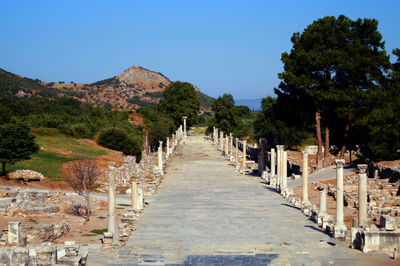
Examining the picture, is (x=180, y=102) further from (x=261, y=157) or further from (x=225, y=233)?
(x=225, y=233)

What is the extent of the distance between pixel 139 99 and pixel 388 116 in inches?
5052

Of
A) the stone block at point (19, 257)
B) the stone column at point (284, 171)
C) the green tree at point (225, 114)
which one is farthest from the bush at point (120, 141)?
the stone block at point (19, 257)

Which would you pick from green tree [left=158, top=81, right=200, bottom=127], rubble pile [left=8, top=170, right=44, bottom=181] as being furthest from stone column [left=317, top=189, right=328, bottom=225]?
green tree [left=158, top=81, right=200, bottom=127]

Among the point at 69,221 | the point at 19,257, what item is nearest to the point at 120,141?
the point at 69,221

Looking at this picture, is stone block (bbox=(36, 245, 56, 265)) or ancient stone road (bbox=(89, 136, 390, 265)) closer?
stone block (bbox=(36, 245, 56, 265))

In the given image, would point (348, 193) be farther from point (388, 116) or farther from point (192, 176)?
point (192, 176)

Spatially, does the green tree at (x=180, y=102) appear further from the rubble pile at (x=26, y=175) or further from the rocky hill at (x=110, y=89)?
the rubble pile at (x=26, y=175)

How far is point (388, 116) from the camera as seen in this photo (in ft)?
117

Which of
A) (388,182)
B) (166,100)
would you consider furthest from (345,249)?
(166,100)

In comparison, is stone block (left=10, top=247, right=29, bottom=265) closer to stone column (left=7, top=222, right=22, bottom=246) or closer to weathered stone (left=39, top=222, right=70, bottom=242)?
stone column (left=7, top=222, right=22, bottom=246)

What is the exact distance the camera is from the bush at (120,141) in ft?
175

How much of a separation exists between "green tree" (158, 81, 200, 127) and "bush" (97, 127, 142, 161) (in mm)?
24090

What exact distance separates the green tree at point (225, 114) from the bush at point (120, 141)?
20.7 m

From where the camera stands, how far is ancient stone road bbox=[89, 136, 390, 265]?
1493 cm
